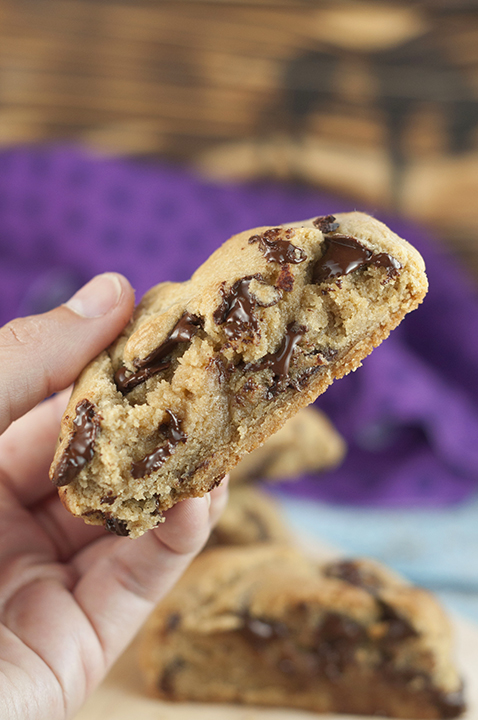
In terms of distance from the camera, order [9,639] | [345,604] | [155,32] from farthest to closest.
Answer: [155,32] → [345,604] → [9,639]

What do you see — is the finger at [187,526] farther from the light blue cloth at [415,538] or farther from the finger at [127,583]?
the light blue cloth at [415,538]

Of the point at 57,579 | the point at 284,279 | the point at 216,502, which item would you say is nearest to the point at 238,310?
the point at 284,279

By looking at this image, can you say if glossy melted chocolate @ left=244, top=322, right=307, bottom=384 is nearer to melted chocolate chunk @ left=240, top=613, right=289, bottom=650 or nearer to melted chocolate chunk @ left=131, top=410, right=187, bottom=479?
melted chocolate chunk @ left=131, top=410, right=187, bottom=479

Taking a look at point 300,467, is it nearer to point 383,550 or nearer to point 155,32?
point 383,550

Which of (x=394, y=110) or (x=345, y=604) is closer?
(x=345, y=604)

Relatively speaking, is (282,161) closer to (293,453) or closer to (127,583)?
(293,453)

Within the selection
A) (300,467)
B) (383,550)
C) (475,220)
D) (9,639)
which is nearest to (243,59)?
(475,220)

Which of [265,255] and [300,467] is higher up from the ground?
[265,255]
